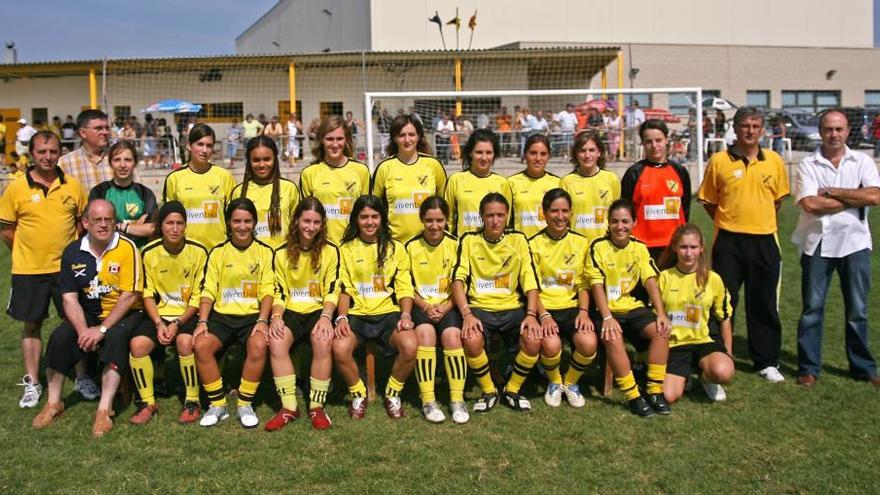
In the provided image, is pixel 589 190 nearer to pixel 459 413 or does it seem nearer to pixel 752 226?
pixel 752 226

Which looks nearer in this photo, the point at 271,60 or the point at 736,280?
the point at 736,280

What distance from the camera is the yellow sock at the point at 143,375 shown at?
455cm

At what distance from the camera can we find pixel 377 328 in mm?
4738

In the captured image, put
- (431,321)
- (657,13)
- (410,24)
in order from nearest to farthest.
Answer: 1. (431,321)
2. (410,24)
3. (657,13)

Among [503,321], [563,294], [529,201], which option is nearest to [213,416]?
[503,321]

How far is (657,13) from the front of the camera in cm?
2969

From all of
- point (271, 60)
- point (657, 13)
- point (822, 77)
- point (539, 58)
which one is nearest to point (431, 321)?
point (539, 58)

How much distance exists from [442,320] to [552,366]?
78 centimetres

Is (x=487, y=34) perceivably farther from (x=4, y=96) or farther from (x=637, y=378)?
(x=637, y=378)

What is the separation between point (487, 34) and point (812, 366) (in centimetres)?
2402

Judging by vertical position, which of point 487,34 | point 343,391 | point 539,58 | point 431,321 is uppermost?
point 487,34

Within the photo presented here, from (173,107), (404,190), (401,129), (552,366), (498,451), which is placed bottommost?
(498,451)

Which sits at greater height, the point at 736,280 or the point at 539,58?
the point at 539,58

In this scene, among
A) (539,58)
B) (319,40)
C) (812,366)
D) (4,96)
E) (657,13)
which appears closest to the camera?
(812,366)
